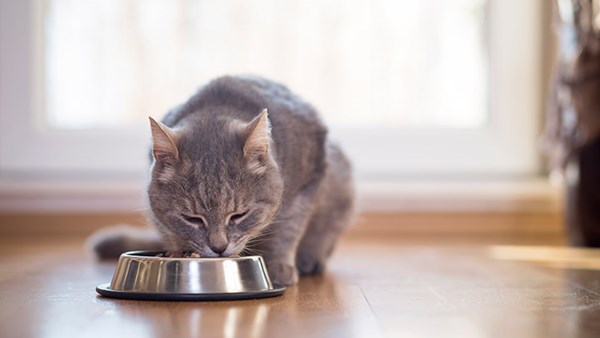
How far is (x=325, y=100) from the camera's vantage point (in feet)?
13.2

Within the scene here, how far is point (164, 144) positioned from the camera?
6.57 ft

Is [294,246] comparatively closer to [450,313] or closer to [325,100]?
[450,313]

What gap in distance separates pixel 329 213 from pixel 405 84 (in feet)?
5.00

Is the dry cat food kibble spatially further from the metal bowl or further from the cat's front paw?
the cat's front paw

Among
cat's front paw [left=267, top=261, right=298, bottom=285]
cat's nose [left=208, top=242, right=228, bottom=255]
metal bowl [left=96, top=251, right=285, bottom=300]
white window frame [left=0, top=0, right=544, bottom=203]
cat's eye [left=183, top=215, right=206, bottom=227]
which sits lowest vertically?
cat's front paw [left=267, top=261, right=298, bottom=285]

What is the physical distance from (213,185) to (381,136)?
2035mm

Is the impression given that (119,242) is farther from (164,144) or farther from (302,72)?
(302,72)

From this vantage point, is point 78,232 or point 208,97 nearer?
point 208,97


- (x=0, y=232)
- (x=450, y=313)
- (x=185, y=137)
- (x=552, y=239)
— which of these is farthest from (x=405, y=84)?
(x=450, y=313)

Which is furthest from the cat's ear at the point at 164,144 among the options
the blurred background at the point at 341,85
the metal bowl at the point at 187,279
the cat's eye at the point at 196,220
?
the blurred background at the point at 341,85

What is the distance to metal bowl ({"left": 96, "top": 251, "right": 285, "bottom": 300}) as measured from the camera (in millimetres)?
1815

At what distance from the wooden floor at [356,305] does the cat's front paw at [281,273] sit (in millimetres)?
62

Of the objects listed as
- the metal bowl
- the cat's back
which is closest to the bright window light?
the cat's back

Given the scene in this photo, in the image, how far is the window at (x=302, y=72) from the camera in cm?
391
